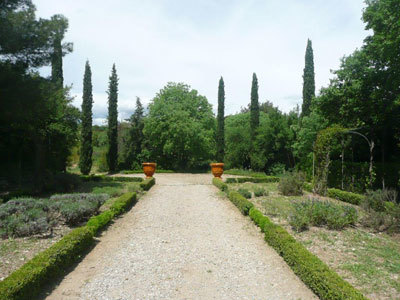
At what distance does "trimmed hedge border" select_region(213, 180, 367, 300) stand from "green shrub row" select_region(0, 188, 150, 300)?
3.68 m

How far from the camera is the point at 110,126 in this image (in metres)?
25.0

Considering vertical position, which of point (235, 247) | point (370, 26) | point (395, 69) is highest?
point (370, 26)

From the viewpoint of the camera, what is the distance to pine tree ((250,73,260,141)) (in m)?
24.9

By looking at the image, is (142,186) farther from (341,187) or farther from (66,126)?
(341,187)

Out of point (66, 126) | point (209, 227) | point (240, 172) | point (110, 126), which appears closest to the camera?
point (209, 227)

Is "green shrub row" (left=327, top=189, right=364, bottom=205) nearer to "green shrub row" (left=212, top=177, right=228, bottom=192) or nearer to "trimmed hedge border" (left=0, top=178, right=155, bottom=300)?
"green shrub row" (left=212, top=177, right=228, bottom=192)

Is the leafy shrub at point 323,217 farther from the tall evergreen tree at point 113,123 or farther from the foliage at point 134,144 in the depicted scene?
the foliage at point 134,144

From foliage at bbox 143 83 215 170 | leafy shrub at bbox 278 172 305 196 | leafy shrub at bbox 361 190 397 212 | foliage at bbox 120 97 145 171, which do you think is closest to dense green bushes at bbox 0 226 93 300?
leafy shrub at bbox 361 190 397 212

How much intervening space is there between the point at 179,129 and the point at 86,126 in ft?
23.9

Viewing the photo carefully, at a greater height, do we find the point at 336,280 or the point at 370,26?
the point at 370,26

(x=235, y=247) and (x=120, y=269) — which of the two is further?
(x=235, y=247)

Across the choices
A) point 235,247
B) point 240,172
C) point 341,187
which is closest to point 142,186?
point 235,247

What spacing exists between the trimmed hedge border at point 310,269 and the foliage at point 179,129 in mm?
17641

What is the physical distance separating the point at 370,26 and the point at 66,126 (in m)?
13.4
